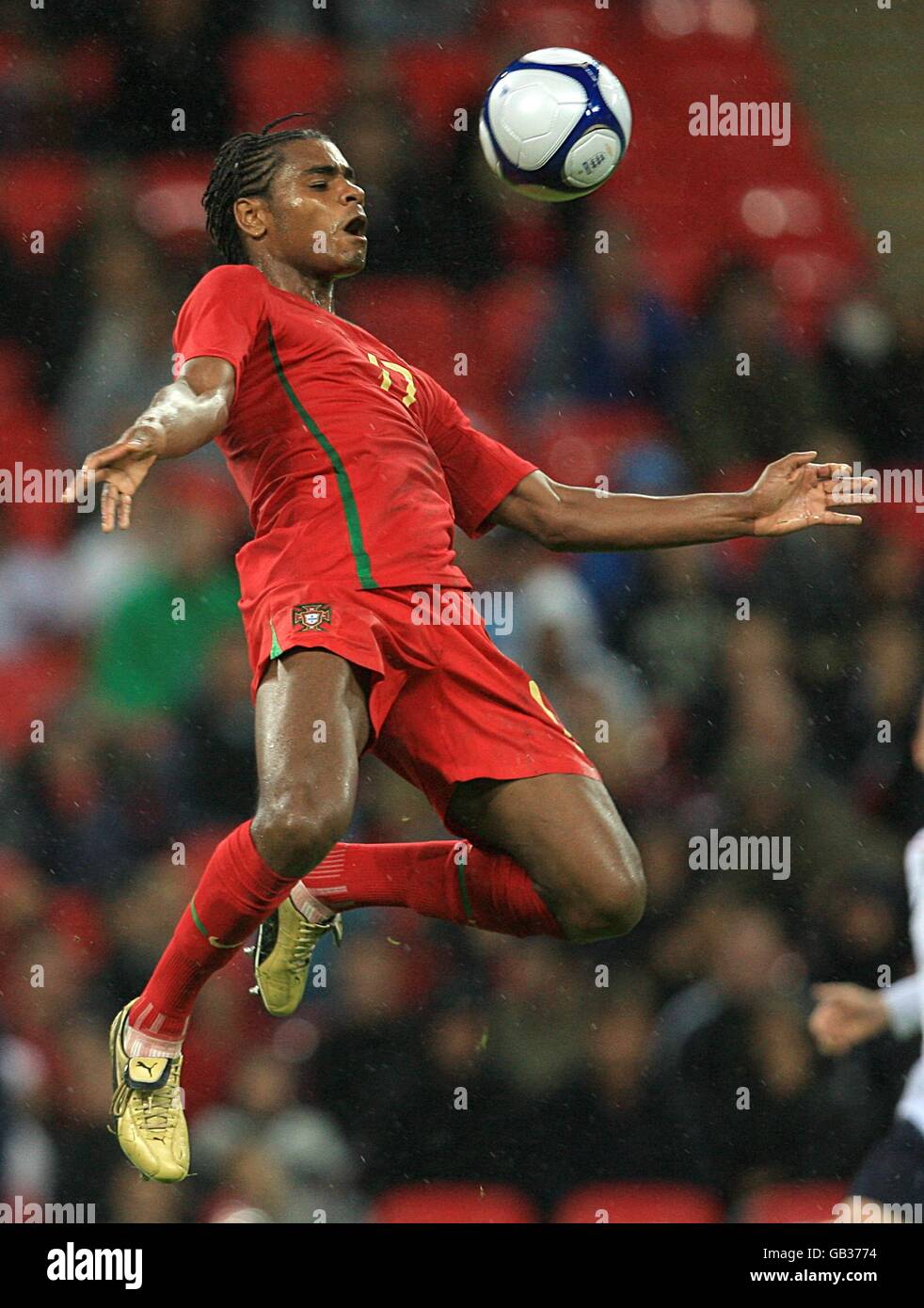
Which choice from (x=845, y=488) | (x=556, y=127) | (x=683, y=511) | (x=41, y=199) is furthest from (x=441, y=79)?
(x=845, y=488)

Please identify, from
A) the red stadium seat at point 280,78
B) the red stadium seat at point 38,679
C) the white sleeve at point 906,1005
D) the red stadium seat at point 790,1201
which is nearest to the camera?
the white sleeve at point 906,1005

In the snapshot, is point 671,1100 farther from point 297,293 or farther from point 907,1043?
point 297,293

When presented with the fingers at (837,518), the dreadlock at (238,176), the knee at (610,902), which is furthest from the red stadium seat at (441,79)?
the knee at (610,902)

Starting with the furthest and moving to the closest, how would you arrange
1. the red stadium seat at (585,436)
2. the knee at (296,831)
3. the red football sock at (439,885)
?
the red stadium seat at (585,436) → the red football sock at (439,885) → the knee at (296,831)

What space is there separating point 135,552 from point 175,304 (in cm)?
87

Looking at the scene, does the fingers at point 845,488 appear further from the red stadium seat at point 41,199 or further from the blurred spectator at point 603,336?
the red stadium seat at point 41,199

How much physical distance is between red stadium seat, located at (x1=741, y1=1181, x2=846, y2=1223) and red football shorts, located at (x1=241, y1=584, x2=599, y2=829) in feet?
6.07

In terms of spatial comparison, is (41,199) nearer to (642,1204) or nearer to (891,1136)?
(642,1204)

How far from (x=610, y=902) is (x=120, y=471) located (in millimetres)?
1274

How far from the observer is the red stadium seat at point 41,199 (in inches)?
232

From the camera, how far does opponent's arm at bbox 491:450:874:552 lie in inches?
147

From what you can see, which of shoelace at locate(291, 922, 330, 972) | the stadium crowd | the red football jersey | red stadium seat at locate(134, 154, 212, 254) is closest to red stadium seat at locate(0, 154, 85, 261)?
the stadium crowd

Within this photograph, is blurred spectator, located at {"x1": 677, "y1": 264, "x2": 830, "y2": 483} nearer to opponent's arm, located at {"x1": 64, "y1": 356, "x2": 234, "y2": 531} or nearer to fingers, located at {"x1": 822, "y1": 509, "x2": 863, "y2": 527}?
fingers, located at {"x1": 822, "y1": 509, "x2": 863, "y2": 527}

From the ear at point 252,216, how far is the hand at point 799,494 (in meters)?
1.15
